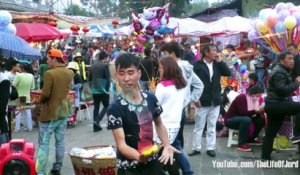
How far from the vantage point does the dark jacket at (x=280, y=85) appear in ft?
20.7

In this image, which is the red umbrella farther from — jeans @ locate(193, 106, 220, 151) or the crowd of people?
jeans @ locate(193, 106, 220, 151)

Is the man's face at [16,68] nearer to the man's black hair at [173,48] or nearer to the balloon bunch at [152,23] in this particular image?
the man's black hair at [173,48]

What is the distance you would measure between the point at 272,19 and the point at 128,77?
7376 millimetres

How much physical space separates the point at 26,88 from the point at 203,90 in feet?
14.3

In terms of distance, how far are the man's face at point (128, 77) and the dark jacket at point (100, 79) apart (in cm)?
686

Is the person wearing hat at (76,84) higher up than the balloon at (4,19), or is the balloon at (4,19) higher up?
the balloon at (4,19)

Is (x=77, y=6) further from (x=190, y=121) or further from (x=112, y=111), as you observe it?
(x=112, y=111)

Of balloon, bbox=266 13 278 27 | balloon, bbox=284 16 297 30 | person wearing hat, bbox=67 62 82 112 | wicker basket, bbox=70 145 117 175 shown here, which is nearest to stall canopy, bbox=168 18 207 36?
person wearing hat, bbox=67 62 82 112

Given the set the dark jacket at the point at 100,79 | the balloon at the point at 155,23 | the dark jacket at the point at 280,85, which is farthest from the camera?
the balloon at the point at 155,23

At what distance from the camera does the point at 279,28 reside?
9539 mm

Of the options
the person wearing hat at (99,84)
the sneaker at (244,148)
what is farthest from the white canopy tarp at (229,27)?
the sneaker at (244,148)

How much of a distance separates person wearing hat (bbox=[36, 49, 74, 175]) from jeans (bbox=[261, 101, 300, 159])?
293 centimetres

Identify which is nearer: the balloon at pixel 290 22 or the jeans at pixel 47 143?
the jeans at pixel 47 143

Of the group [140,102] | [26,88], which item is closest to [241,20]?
[26,88]
